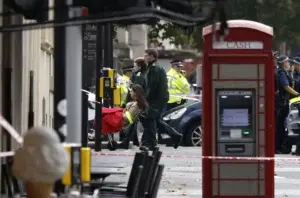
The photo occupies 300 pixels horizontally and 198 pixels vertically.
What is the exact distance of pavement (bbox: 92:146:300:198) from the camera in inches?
571

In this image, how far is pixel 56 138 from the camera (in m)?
7.00

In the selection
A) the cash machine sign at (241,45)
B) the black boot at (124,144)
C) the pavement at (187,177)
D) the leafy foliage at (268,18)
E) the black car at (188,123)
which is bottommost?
the pavement at (187,177)

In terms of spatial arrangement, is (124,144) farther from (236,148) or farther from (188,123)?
(236,148)

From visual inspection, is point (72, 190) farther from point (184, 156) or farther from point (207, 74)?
point (184, 156)

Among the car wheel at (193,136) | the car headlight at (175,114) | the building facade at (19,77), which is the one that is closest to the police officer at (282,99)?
the car wheel at (193,136)

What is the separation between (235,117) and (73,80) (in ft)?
18.5

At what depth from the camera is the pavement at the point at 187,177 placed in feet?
47.6

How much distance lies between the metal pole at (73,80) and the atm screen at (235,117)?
5417mm

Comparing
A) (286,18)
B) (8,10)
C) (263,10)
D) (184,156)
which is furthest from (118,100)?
(286,18)

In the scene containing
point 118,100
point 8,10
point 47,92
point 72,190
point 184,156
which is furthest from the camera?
point 118,100

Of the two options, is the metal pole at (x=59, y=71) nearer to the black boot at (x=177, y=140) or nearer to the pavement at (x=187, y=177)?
the pavement at (x=187, y=177)

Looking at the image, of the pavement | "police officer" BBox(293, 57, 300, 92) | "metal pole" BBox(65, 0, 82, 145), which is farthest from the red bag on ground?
"metal pole" BBox(65, 0, 82, 145)

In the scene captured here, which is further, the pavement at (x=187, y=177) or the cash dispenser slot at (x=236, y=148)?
the pavement at (x=187, y=177)

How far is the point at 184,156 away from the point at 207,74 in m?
6.31
